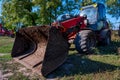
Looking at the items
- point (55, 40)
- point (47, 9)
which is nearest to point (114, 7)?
point (47, 9)

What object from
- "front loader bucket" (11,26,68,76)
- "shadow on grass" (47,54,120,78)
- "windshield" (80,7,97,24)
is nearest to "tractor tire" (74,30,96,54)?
"shadow on grass" (47,54,120,78)

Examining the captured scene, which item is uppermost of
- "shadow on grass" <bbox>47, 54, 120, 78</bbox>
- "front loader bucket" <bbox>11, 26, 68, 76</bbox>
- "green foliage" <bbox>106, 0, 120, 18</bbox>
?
"front loader bucket" <bbox>11, 26, 68, 76</bbox>

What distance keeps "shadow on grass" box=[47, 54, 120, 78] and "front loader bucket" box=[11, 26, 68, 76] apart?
18 cm

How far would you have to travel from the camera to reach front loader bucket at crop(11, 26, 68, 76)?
6.43 metres

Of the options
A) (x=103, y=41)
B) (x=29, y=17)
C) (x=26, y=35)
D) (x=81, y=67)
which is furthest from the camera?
(x=29, y=17)

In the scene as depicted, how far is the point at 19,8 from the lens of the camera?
23.7 m

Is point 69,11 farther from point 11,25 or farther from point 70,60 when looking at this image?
point 70,60

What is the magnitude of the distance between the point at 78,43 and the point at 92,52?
783 mm

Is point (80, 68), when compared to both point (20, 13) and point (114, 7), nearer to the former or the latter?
point (20, 13)

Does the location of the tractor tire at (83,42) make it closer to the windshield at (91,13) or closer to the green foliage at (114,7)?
the windshield at (91,13)

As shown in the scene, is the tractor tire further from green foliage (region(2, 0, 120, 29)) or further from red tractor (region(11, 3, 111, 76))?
green foliage (region(2, 0, 120, 29))

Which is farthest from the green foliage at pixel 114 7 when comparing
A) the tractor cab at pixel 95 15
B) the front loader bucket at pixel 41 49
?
the front loader bucket at pixel 41 49

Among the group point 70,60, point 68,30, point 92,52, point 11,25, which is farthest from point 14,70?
point 11,25

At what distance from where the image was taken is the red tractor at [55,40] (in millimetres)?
6539
